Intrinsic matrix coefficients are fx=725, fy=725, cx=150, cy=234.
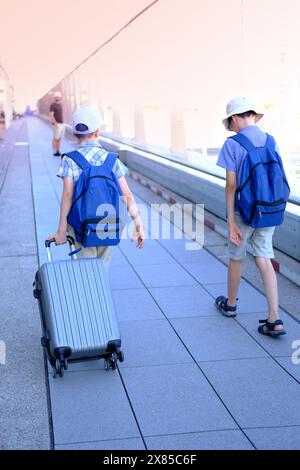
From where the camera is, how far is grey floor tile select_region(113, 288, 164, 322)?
5027 millimetres

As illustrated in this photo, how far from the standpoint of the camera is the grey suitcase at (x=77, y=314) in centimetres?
383

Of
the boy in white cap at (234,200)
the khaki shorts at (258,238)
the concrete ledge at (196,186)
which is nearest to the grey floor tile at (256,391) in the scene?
the boy in white cap at (234,200)

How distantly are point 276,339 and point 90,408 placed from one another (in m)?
1.46

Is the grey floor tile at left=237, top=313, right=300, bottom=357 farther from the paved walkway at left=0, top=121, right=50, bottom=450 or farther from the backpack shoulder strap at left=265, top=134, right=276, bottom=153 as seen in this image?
the paved walkway at left=0, top=121, right=50, bottom=450

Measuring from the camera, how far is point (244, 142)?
4.45 metres

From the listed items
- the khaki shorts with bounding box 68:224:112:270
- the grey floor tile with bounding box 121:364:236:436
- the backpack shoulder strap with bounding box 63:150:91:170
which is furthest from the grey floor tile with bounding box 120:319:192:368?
the backpack shoulder strap with bounding box 63:150:91:170

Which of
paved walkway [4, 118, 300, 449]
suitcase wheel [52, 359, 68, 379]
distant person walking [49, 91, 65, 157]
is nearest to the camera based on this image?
paved walkway [4, 118, 300, 449]

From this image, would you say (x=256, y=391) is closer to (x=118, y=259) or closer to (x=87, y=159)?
(x=87, y=159)

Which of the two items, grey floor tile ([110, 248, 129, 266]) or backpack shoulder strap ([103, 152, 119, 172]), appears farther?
grey floor tile ([110, 248, 129, 266])

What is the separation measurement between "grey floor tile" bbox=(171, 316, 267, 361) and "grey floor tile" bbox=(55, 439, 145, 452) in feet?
3.67

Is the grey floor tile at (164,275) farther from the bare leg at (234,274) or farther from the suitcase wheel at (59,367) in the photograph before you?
the suitcase wheel at (59,367)

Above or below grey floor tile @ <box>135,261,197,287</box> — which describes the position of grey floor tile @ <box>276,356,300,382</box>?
above

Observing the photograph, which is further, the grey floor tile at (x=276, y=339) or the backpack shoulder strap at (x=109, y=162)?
the grey floor tile at (x=276, y=339)

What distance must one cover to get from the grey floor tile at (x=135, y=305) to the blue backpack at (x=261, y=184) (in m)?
1.05
